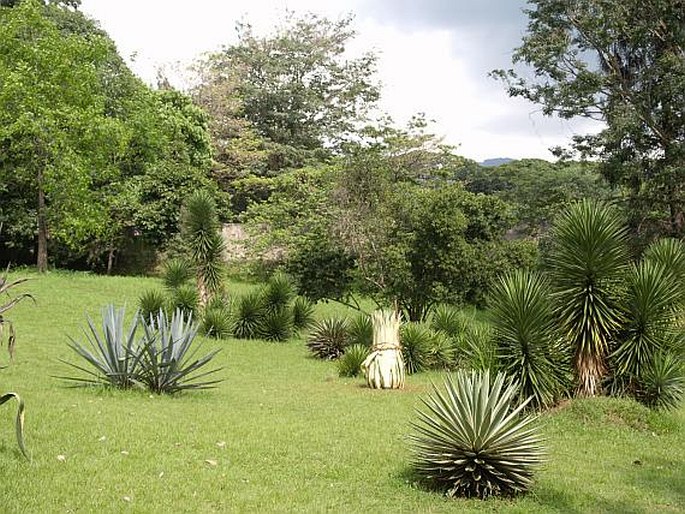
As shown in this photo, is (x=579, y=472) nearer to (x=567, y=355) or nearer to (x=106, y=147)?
(x=567, y=355)

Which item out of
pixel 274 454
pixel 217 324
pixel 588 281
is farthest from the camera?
pixel 217 324

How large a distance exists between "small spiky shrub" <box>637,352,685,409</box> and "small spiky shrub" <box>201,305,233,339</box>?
11.4 metres

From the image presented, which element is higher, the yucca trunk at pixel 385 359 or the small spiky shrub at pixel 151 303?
the small spiky shrub at pixel 151 303

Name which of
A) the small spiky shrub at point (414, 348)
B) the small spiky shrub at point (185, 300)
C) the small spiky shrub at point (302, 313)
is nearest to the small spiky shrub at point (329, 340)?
the small spiky shrub at point (414, 348)

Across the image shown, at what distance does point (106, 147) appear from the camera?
26953 mm

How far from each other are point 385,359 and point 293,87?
94.1 ft

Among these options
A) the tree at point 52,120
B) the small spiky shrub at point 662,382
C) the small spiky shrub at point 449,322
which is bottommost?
the small spiky shrub at point 662,382

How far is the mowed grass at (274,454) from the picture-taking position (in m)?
5.95

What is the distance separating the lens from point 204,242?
19578 millimetres

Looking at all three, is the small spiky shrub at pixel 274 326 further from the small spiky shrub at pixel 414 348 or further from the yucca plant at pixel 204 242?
the small spiky shrub at pixel 414 348

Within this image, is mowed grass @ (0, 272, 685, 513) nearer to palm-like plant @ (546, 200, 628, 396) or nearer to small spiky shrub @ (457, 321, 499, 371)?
palm-like plant @ (546, 200, 628, 396)

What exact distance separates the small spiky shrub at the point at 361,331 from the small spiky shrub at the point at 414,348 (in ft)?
5.54

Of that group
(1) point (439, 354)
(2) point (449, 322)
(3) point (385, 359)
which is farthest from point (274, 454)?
(2) point (449, 322)

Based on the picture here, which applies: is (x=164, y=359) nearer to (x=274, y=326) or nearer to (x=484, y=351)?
(x=484, y=351)
